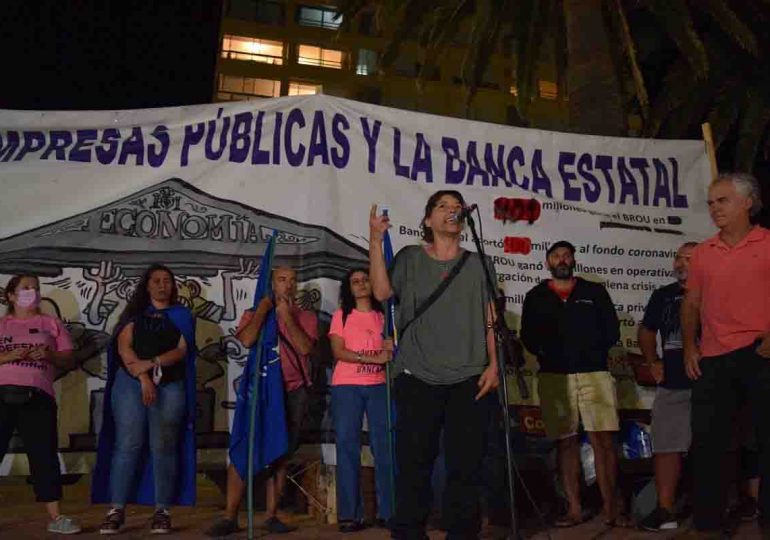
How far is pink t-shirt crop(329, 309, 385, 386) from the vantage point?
5.50 m

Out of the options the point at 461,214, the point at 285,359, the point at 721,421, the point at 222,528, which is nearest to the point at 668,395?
the point at 721,421

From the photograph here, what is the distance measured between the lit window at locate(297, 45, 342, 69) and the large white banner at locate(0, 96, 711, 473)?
33868 millimetres

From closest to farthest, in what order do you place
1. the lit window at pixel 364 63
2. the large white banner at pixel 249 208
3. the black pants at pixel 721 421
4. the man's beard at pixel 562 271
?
1. the black pants at pixel 721 421
2. the large white banner at pixel 249 208
3. the man's beard at pixel 562 271
4. the lit window at pixel 364 63

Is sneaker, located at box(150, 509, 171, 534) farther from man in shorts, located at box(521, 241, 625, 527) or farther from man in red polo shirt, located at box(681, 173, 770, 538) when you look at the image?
man in red polo shirt, located at box(681, 173, 770, 538)

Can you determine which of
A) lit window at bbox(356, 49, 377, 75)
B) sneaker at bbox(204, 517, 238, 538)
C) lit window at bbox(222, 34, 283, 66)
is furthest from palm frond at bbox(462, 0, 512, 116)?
lit window at bbox(356, 49, 377, 75)

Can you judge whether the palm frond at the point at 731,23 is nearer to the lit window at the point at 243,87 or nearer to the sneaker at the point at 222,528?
the sneaker at the point at 222,528

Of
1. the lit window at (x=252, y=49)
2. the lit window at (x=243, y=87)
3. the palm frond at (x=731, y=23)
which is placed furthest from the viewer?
the lit window at (x=252, y=49)

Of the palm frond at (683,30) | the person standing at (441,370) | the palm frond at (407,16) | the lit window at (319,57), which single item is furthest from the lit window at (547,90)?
the person standing at (441,370)

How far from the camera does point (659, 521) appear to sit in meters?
5.33

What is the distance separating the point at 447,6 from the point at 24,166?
7355mm

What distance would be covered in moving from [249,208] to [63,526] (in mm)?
2401

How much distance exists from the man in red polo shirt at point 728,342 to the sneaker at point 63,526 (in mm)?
3570

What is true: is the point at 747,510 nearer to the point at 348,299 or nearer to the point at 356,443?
the point at 356,443

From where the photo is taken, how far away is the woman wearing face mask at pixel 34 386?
512 centimetres
